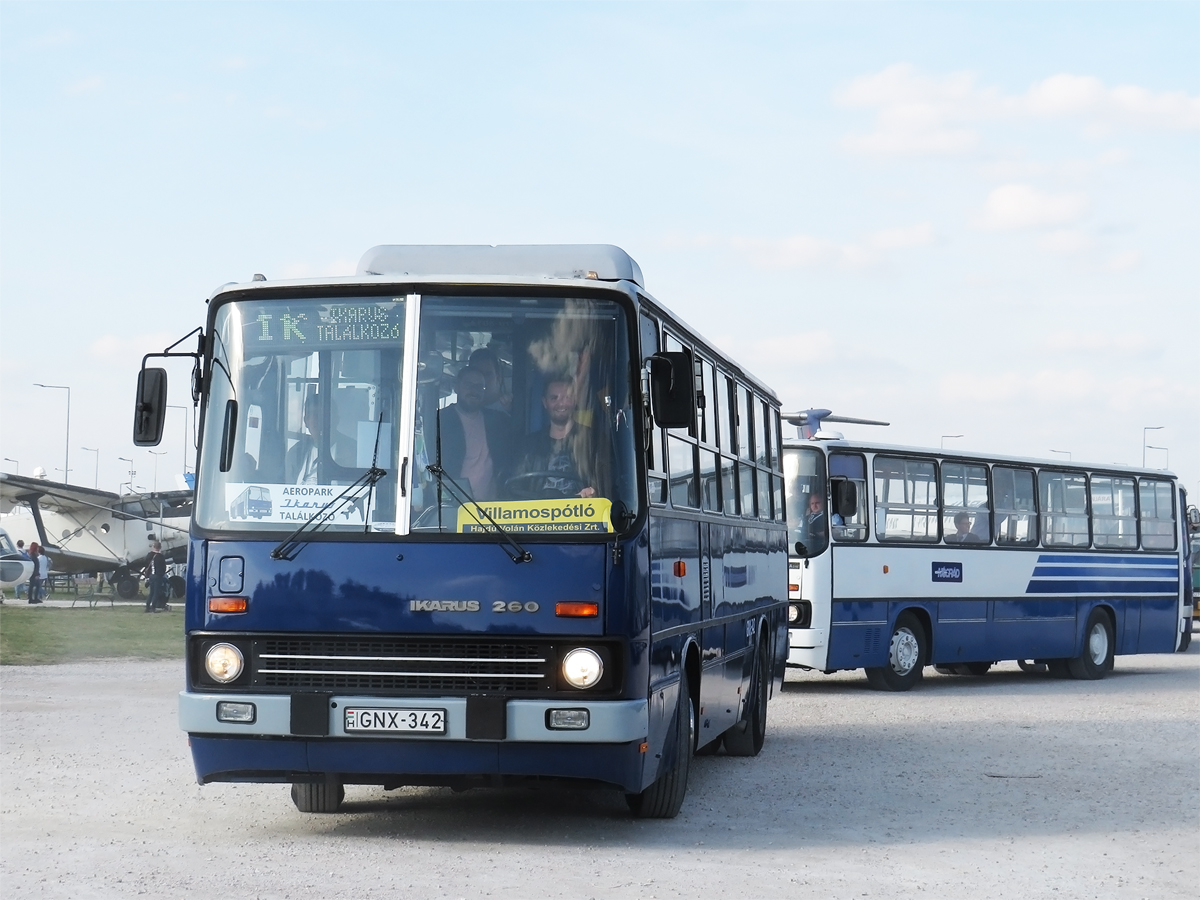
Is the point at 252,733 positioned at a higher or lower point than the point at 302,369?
lower

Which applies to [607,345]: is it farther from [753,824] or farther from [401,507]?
[753,824]

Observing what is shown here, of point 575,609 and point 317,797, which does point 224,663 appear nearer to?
point 317,797

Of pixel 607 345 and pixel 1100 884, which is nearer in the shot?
pixel 1100 884

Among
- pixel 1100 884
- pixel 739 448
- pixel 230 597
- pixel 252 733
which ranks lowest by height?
pixel 1100 884

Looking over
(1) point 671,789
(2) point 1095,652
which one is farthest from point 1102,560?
(1) point 671,789

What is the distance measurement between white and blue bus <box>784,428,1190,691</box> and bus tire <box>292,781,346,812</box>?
1175cm

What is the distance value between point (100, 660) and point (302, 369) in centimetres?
2061

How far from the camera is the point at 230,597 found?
30.3ft

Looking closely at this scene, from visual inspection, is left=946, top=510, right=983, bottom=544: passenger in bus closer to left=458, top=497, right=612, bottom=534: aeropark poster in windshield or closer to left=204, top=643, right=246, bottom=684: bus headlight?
left=458, top=497, right=612, bottom=534: aeropark poster in windshield

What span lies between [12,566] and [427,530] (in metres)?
43.2

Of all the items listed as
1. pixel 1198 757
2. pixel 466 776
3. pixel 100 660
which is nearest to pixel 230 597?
pixel 466 776

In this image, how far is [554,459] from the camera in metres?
9.27

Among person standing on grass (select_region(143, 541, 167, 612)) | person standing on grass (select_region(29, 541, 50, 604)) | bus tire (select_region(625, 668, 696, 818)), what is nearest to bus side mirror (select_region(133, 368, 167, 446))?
bus tire (select_region(625, 668, 696, 818))

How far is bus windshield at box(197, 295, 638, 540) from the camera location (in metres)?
9.20
